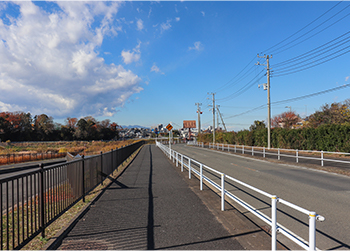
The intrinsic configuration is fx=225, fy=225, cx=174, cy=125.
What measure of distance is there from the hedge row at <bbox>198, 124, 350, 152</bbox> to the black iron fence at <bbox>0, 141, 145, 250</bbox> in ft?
72.2

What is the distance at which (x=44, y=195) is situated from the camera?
16.2ft

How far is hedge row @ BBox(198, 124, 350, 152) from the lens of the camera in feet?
69.1

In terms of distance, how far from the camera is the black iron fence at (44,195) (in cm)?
375

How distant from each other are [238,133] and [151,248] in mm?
39308

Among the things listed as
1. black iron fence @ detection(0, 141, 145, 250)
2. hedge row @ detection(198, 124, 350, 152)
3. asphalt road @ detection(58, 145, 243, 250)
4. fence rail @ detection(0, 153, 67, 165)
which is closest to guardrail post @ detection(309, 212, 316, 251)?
asphalt road @ detection(58, 145, 243, 250)

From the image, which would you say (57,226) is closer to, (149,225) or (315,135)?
(149,225)

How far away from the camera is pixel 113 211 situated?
5926 millimetres

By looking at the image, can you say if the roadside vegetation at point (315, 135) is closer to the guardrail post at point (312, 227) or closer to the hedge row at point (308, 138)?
the hedge row at point (308, 138)

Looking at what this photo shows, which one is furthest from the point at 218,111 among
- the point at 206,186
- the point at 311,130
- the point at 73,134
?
the point at 73,134

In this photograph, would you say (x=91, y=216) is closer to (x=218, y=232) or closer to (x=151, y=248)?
(x=151, y=248)

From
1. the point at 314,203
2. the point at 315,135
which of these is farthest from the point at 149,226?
the point at 315,135

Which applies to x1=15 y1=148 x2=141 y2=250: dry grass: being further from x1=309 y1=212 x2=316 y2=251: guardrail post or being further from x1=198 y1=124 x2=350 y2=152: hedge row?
x1=198 y1=124 x2=350 y2=152: hedge row

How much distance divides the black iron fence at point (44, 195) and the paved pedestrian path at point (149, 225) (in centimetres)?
61

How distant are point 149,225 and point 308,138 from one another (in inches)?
998
